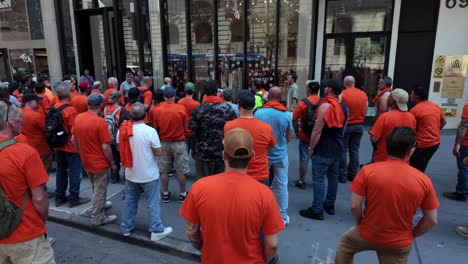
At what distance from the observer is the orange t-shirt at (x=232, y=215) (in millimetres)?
1883

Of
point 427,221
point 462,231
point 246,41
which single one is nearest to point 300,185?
point 462,231

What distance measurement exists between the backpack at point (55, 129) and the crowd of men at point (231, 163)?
0.02 metres

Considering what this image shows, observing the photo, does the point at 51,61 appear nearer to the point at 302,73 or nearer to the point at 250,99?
the point at 302,73

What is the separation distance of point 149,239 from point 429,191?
320 cm

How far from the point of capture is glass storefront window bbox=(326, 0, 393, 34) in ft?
29.2

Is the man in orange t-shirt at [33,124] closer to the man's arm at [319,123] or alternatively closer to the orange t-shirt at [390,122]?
the man's arm at [319,123]

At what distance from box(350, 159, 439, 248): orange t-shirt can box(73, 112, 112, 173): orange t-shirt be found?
10.4 ft

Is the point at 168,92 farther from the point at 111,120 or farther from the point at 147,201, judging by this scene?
the point at 147,201

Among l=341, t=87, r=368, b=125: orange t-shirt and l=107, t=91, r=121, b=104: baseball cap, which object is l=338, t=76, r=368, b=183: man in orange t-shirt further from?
l=107, t=91, r=121, b=104: baseball cap

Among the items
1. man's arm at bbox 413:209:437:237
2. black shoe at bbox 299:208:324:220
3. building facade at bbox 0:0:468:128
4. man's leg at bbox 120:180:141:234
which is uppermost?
building facade at bbox 0:0:468:128

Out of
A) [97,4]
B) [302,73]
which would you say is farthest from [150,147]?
[97,4]

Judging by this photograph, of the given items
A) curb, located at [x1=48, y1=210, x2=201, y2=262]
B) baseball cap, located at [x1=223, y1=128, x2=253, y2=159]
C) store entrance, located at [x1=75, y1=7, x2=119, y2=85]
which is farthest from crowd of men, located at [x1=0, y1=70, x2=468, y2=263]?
store entrance, located at [x1=75, y1=7, x2=119, y2=85]

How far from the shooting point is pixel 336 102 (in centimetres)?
424

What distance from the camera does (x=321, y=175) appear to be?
4328 mm
